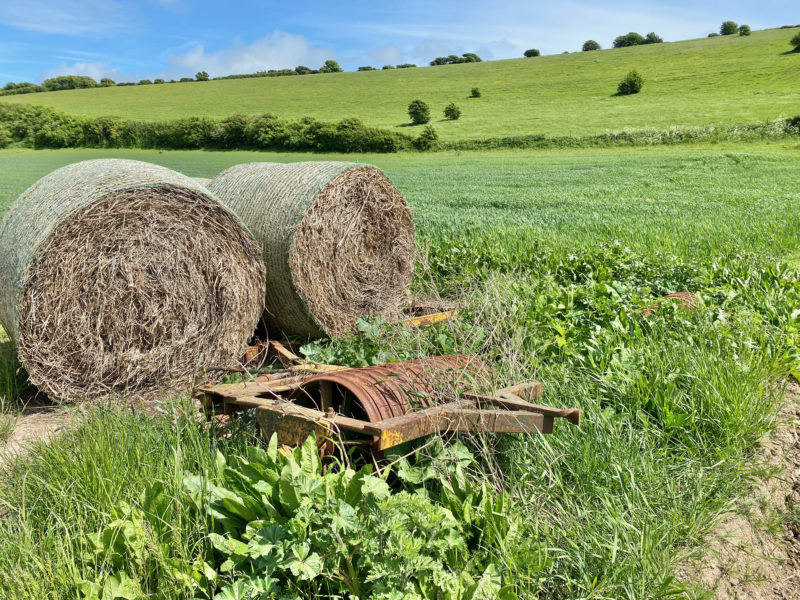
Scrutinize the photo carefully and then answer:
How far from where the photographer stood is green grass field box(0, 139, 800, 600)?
267 cm

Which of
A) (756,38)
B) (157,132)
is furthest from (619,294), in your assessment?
(756,38)

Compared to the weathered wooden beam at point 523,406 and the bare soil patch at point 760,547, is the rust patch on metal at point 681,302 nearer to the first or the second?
the bare soil patch at point 760,547

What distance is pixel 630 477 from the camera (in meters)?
3.28

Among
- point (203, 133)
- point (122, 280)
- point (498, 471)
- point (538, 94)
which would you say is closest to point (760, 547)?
point (498, 471)

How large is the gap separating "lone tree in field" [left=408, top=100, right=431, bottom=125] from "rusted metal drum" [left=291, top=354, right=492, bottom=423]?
56668 mm

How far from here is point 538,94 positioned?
223 ft

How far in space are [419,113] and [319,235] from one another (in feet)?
180

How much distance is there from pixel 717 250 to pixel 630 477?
581cm

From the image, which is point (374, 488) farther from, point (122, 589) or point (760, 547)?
point (760, 547)

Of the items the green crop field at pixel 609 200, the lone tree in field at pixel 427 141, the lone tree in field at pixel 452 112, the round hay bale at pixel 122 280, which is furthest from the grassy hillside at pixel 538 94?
the round hay bale at pixel 122 280

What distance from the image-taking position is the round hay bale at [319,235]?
588 centimetres

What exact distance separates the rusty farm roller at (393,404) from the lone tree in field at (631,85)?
6678 centimetres

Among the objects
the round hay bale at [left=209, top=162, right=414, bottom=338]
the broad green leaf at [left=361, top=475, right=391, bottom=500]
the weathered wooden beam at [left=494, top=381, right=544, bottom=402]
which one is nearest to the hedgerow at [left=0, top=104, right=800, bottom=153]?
the round hay bale at [left=209, top=162, right=414, bottom=338]

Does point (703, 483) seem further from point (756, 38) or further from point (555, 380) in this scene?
point (756, 38)
